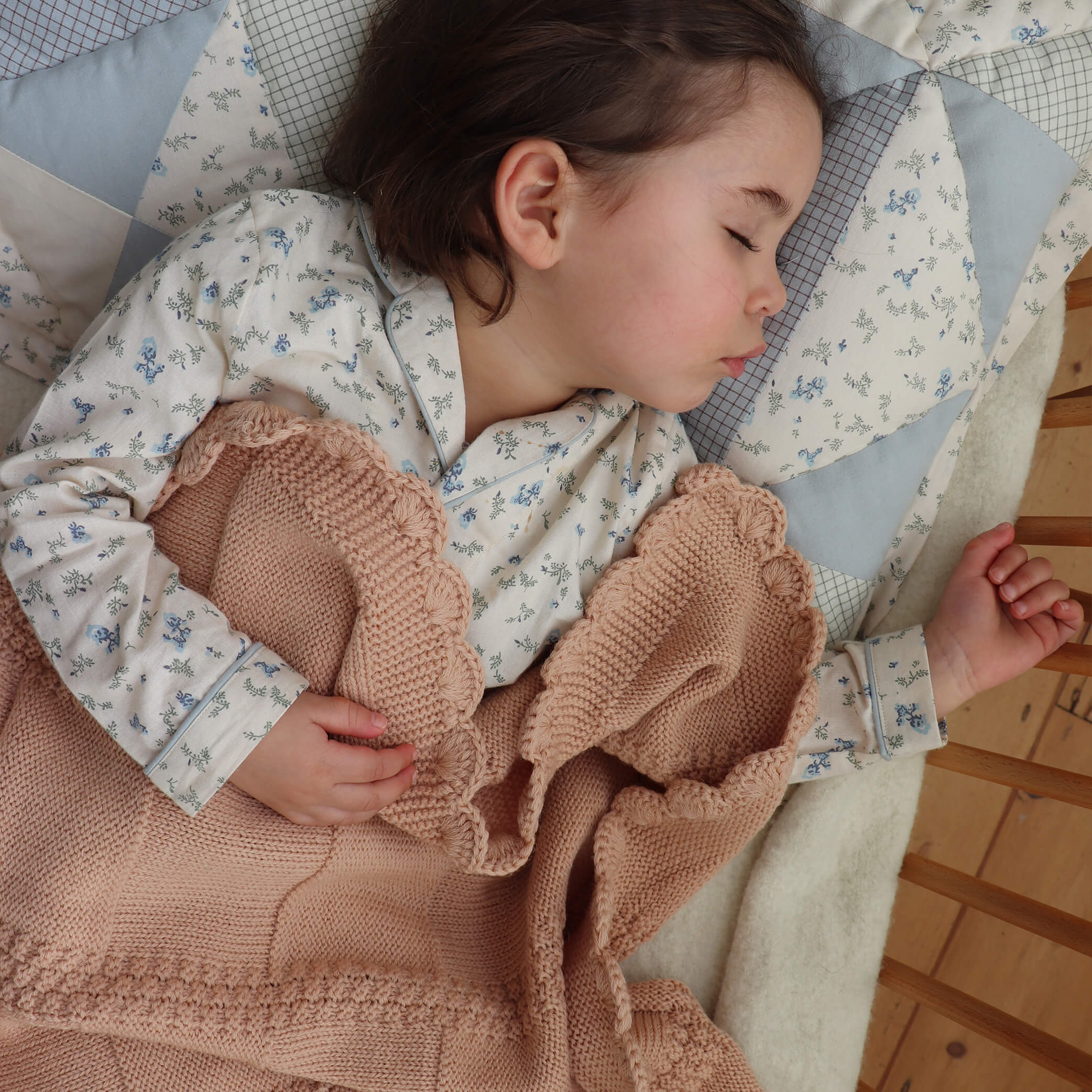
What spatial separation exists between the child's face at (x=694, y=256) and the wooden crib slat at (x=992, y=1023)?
623 millimetres

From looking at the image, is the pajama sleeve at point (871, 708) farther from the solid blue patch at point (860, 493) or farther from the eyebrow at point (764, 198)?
the eyebrow at point (764, 198)

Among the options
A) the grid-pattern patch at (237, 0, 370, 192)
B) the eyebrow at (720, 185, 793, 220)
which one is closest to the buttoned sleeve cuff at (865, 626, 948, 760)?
the eyebrow at (720, 185, 793, 220)

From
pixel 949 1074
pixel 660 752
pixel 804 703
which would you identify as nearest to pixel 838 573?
pixel 804 703

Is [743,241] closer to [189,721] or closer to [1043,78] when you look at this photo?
[1043,78]

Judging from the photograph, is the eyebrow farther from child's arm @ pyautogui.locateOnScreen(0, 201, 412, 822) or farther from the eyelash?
child's arm @ pyautogui.locateOnScreen(0, 201, 412, 822)

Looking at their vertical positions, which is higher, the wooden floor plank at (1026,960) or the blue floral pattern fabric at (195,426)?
the blue floral pattern fabric at (195,426)

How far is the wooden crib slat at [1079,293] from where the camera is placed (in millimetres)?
994

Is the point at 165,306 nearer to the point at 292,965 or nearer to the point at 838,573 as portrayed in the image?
the point at 292,965

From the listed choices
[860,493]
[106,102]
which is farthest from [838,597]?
[106,102]

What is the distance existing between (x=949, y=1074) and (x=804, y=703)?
2.22ft

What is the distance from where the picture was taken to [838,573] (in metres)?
1.01

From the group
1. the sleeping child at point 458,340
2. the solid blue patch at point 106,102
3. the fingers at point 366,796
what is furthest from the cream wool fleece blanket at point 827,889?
the fingers at point 366,796

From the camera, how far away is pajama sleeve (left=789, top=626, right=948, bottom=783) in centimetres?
96

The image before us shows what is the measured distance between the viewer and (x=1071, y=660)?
3.01ft
